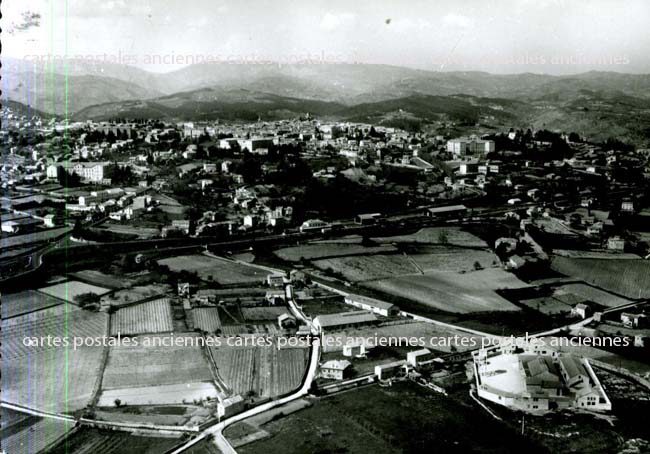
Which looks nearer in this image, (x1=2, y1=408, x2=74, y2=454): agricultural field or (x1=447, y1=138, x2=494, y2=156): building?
(x1=2, y1=408, x2=74, y2=454): agricultural field

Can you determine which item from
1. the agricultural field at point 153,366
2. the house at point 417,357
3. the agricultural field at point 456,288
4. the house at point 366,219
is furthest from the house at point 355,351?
the house at point 366,219

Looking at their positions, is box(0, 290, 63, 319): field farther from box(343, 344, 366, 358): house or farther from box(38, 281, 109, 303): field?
box(343, 344, 366, 358): house

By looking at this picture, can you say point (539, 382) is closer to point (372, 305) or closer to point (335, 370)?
point (335, 370)

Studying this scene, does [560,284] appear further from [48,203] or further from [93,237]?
[48,203]

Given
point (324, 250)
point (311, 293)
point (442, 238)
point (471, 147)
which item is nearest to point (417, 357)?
point (311, 293)

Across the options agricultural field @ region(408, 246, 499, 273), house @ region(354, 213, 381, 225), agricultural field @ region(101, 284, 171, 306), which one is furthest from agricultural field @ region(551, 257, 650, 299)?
agricultural field @ region(101, 284, 171, 306)

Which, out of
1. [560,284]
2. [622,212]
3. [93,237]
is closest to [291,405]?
[560,284]

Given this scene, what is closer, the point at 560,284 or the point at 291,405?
the point at 291,405

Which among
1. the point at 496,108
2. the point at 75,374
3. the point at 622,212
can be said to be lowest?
the point at 75,374
